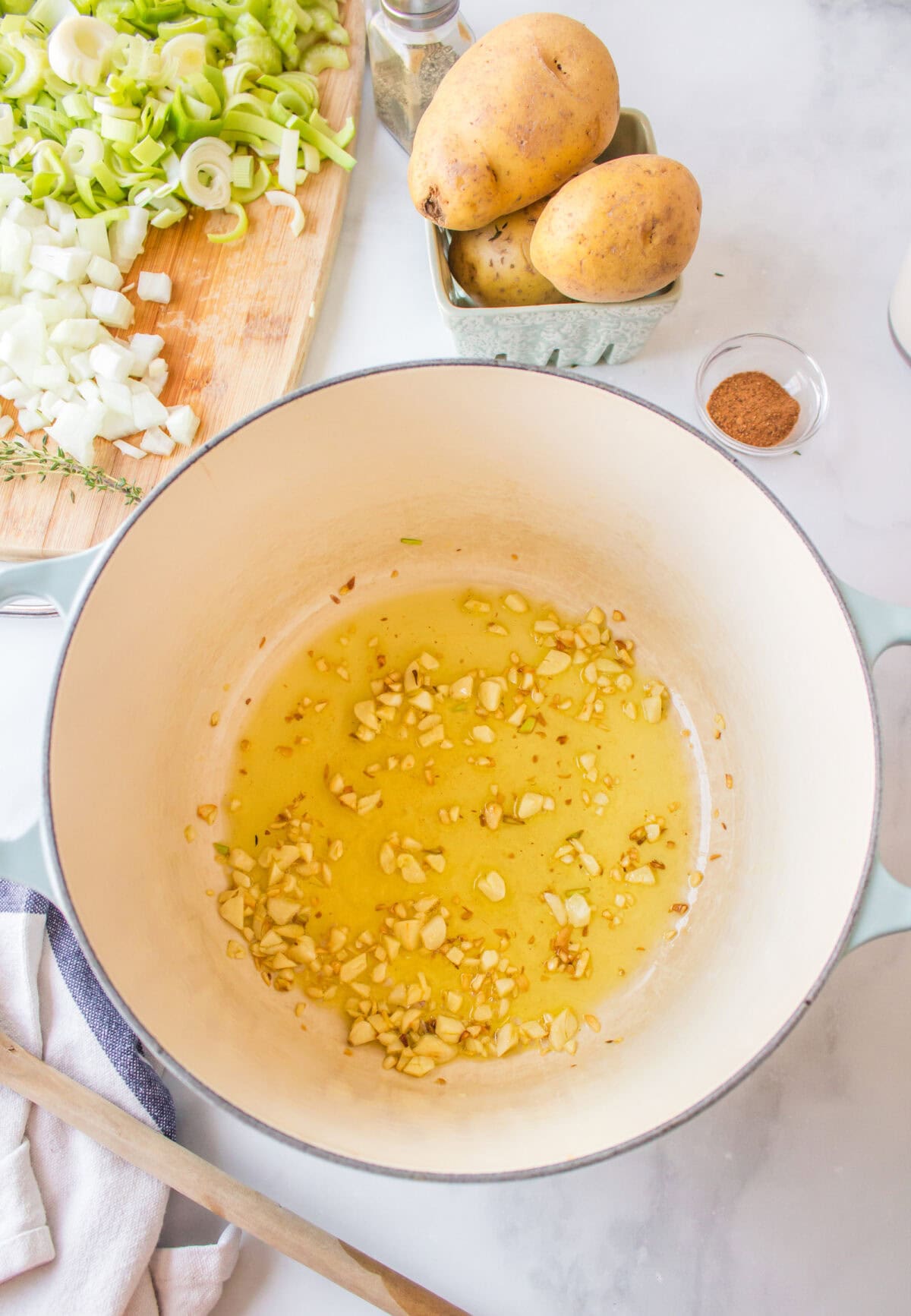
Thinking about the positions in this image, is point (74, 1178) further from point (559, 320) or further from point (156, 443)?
point (559, 320)

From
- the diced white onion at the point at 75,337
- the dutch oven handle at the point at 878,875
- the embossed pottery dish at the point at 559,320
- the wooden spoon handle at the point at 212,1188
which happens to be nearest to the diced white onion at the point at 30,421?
the diced white onion at the point at 75,337

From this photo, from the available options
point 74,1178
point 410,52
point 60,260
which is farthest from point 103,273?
point 74,1178

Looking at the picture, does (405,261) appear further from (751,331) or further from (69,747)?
(69,747)

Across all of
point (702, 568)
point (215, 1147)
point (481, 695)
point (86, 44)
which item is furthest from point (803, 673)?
point (86, 44)

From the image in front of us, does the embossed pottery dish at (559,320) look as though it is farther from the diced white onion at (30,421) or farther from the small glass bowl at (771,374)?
the diced white onion at (30,421)

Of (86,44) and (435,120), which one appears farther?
(86,44)

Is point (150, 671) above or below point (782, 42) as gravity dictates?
below

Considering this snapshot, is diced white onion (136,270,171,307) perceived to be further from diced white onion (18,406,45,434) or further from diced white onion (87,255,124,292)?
diced white onion (18,406,45,434)
